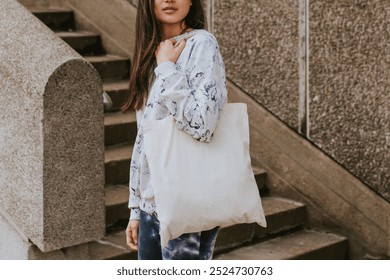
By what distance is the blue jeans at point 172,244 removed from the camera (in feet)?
8.25

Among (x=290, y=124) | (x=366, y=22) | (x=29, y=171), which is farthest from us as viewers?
(x=290, y=124)

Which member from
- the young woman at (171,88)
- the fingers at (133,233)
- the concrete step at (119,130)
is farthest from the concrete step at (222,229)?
the young woman at (171,88)

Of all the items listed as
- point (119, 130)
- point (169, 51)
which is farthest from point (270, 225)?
point (169, 51)

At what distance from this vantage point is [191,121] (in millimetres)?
2377

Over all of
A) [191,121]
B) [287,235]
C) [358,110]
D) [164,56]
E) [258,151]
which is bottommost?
[287,235]

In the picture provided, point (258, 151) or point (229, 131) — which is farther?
point (258, 151)

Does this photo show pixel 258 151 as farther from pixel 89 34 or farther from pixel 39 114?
pixel 39 114

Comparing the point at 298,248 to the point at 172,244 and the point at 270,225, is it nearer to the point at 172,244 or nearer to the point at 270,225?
the point at 270,225

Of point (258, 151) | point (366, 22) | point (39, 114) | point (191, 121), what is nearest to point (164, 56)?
point (191, 121)

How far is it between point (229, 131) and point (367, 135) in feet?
8.16

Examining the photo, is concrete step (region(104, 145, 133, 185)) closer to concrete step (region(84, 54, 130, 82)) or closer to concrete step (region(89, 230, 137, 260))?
concrete step (region(89, 230, 137, 260))

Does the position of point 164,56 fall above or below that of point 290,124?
above

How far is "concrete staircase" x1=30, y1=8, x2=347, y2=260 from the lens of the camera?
4352 millimetres
